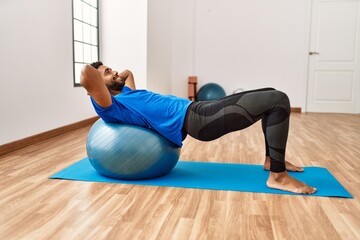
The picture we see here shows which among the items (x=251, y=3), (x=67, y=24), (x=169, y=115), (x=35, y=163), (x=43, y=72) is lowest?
(x=35, y=163)

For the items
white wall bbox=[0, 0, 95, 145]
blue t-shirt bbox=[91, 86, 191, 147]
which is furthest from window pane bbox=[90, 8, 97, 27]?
blue t-shirt bbox=[91, 86, 191, 147]

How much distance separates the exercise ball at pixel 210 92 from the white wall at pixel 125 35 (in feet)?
4.97

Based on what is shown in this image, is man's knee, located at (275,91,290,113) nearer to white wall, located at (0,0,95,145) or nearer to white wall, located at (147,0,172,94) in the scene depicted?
white wall, located at (0,0,95,145)

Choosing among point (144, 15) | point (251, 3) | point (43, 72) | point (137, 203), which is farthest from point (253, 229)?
point (251, 3)

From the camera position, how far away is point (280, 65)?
6.44 meters

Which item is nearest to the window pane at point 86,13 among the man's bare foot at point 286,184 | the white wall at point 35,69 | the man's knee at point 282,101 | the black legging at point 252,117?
the white wall at point 35,69

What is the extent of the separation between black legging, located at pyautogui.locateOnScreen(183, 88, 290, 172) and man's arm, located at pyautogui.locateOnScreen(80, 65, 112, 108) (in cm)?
48

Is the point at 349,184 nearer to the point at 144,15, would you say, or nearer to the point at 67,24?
the point at 67,24

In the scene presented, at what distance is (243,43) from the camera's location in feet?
21.3

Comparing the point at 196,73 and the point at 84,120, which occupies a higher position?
the point at 196,73

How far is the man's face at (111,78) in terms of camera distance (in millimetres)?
2160

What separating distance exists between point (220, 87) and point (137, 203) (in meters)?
4.83

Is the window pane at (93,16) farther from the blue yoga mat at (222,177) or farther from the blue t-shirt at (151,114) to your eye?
the blue t-shirt at (151,114)

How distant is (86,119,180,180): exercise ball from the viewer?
203 cm
